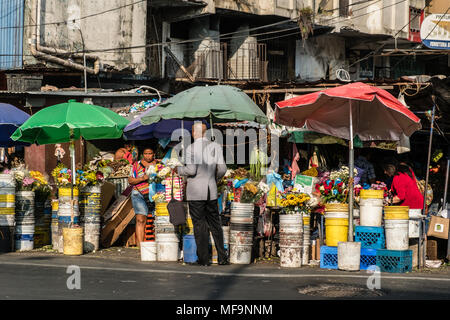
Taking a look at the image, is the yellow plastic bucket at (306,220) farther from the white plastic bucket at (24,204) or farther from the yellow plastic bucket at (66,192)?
the white plastic bucket at (24,204)

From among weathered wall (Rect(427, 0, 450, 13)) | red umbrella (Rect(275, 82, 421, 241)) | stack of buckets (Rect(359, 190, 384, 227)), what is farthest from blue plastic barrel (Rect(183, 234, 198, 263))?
weathered wall (Rect(427, 0, 450, 13))

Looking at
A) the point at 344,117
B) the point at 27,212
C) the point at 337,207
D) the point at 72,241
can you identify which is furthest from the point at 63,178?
the point at 344,117

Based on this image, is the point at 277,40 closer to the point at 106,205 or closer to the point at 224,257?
the point at 106,205

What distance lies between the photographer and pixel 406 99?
14445 millimetres

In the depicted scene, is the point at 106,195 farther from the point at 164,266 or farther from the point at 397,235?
the point at 397,235

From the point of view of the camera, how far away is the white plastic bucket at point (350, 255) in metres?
11.1

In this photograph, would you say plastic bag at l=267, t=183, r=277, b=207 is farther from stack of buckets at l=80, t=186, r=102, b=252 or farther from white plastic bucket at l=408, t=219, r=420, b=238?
stack of buckets at l=80, t=186, r=102, b=252

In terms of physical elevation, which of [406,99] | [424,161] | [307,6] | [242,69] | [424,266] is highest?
[307,6]

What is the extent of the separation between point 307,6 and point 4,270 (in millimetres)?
18385

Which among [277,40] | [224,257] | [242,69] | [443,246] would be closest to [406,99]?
[443,246]

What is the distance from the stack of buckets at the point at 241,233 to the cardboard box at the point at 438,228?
3.11m

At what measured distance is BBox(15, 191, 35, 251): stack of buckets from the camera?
13.7m

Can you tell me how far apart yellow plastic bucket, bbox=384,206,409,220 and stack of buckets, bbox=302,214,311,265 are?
4.27ft

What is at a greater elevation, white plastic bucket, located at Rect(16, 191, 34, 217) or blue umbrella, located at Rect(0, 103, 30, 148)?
blue umbrella, located at Rect(0, 103, 30, 148)
